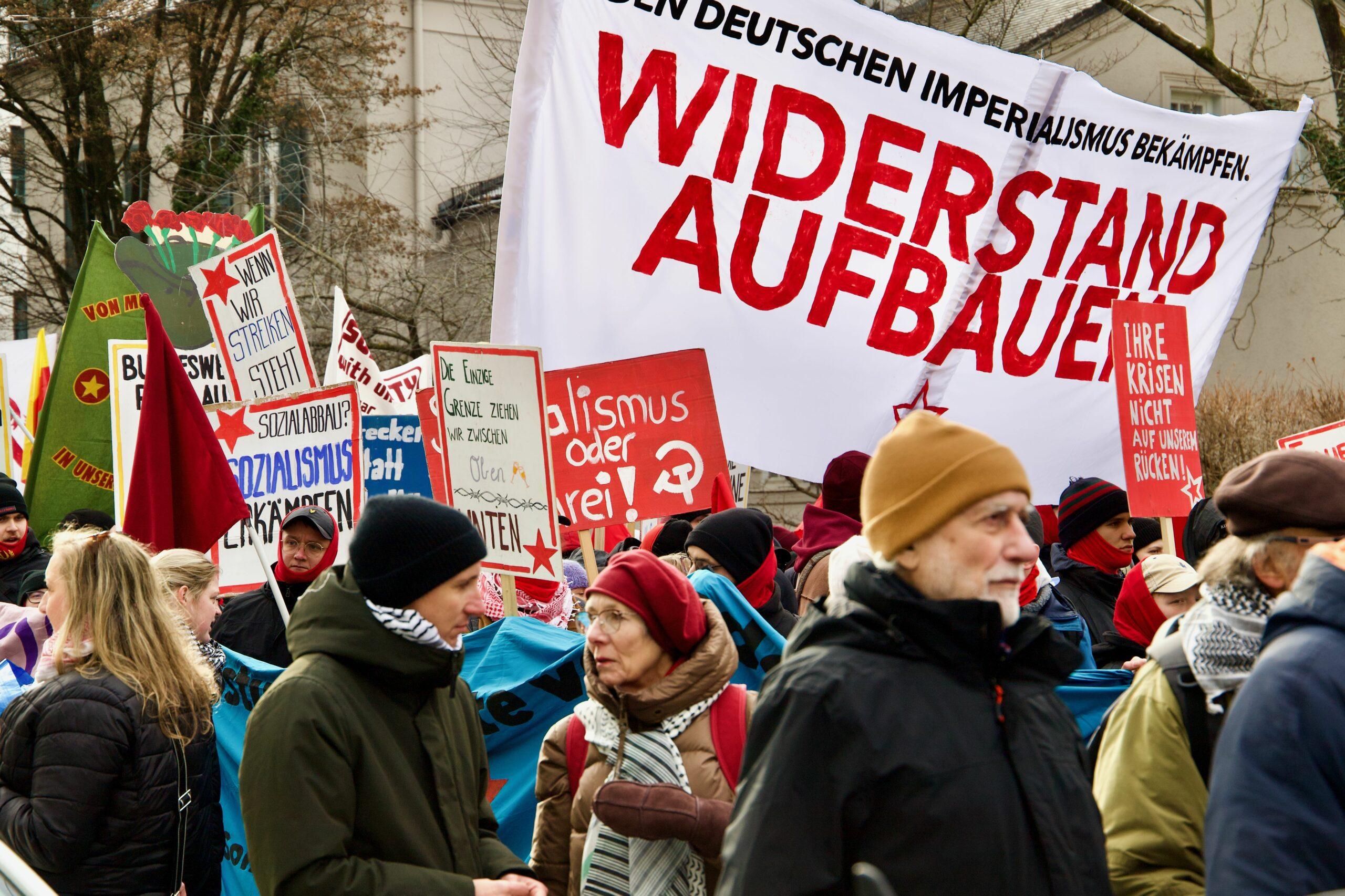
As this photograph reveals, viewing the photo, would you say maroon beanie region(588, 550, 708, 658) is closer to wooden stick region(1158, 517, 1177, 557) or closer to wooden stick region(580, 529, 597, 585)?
wooden stick region(580, 529, 597, 585)

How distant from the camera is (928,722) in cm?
223

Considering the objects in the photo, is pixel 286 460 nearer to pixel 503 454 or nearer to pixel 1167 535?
Answer: pixel 503 454

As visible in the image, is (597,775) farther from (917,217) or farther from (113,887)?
(917,217)

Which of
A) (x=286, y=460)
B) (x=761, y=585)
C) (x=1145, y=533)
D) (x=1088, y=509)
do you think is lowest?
(x=1145, y=533)

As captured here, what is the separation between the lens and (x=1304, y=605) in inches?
90.4

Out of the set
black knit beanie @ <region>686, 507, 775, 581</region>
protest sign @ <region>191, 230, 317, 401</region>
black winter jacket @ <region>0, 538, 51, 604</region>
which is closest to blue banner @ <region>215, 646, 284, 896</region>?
black knit beanie @ <region>686, 507, 775, 581</region>

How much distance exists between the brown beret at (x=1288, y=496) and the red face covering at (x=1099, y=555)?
380 centimetres

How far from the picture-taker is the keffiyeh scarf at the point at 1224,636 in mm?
2615

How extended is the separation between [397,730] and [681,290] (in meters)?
3.17

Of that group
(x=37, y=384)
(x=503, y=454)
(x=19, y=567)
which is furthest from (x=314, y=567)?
(x=37, y=384)

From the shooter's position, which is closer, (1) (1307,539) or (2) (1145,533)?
(1) (1307,539)

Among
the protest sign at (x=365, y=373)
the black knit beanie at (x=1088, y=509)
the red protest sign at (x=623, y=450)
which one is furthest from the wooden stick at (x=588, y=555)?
the protest sign at (x=365, y=373)

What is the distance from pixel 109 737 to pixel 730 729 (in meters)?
1.60

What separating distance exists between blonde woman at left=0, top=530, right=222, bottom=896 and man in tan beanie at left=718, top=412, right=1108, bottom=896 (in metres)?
2.10
